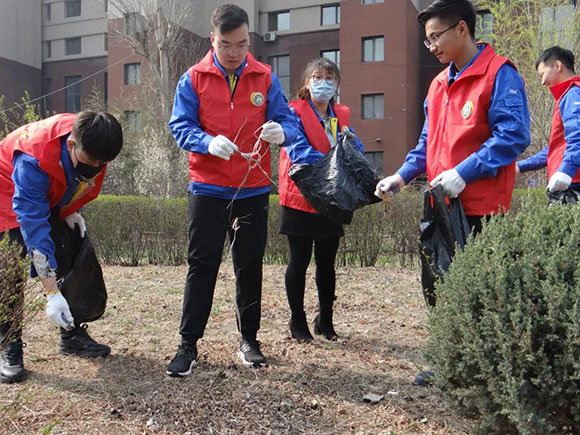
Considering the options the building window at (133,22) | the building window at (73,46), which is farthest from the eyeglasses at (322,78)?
the building window at (73,46)

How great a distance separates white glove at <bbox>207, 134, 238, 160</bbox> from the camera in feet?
8.93

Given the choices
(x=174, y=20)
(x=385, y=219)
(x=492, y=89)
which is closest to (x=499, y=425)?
(x=492, y=89)

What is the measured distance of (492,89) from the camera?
260 centimetres

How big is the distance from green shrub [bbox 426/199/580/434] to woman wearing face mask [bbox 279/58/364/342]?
5.02ft

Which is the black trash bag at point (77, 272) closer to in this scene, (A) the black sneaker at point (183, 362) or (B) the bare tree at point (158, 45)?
(A) the black sneaker at point (183, 362)

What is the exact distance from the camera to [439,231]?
266 cm

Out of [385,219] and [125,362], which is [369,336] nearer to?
[125,362]

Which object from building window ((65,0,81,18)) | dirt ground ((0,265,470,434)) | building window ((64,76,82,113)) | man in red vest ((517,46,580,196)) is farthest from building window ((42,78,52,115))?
man in red vest ((517,46,580,196))

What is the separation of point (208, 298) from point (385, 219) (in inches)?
180

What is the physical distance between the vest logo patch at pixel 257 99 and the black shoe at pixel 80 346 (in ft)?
6.01

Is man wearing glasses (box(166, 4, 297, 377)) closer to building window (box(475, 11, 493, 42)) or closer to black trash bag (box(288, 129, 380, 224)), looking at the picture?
black trash bag (box(288, 129, 380, 224))

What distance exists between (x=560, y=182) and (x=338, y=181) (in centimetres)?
145

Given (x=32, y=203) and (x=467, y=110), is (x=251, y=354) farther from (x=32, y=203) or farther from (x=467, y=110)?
(x=467, y=110)

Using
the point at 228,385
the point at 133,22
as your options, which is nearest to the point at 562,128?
the point at 228,385
